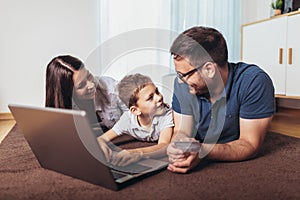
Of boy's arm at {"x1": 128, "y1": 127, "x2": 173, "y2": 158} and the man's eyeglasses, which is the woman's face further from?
the man's eyeglasses

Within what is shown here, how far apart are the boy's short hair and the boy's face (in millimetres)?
19

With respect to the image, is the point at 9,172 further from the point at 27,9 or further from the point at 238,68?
the point at 27,9

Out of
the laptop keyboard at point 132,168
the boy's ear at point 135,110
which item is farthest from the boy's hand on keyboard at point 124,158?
the boy's ear at point 135,110

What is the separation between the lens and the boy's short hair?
1.19m

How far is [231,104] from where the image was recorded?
3.27 ft

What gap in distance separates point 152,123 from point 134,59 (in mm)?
543

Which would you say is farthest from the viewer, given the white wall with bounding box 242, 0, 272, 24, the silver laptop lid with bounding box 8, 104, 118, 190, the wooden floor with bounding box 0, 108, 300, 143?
the white wall with bounding box 242, 0, 272, 24

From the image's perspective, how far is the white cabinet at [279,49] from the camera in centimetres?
212

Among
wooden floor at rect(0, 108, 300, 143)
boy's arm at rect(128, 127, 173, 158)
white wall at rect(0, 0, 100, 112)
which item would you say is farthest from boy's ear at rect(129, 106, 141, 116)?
white wall at rect(0, 0, 100, 112)

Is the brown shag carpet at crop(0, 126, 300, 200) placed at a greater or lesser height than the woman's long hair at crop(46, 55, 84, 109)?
lesser

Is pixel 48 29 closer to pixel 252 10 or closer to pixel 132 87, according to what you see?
pixel 132 87

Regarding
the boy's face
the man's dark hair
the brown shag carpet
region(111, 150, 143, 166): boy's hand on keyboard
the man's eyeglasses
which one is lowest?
the brown shag carpet

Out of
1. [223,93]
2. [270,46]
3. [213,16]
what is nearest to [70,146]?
[223,93]

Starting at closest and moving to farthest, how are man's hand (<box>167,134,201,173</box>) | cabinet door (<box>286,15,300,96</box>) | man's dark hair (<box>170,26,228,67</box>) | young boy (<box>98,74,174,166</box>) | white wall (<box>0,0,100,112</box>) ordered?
man's hand (<box>167,134,201,173</box>), man's dark hair (<box>170,26,228,67</box>), young boy (<box>98,74,174,166</box>), cabinet door (<box>286,15,300,96</box>), white wall (<box>0,0,100,112</box>)
